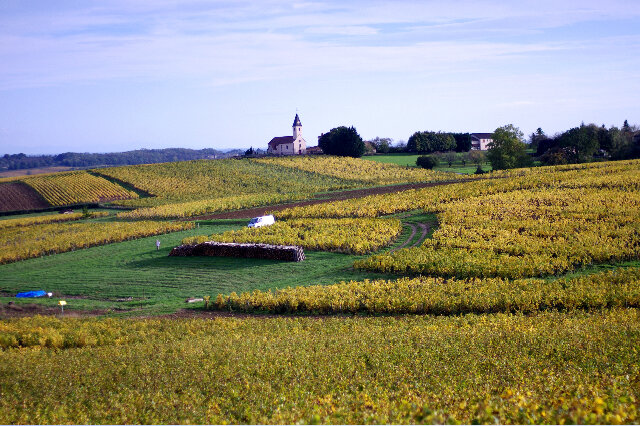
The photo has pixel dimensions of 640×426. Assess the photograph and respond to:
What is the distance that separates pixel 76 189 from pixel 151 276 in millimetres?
55038

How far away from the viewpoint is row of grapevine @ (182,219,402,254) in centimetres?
3431

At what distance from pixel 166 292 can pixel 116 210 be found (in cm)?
4305

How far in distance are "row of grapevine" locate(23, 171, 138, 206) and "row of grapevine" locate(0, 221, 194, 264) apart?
20169mm

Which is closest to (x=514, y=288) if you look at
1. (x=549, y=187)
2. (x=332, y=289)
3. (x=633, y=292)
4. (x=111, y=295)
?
(x=633, y=292)

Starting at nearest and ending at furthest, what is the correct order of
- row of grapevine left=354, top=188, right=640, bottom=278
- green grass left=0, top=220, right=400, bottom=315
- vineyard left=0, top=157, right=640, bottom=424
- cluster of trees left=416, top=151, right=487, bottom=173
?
vineyard left=0, top=157, right=640, bottom=424 < row of grapevine left=354, top=188, right=640, bottom=278 < green grass left=0, top=220, right=400, bottom=315 < cluster of trees left=416, top=151, right=487, bottom=173

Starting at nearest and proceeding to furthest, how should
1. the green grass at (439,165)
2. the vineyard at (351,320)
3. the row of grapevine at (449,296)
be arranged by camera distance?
the vineyard at (351,320) < the row of grapevine at (449,296) < the green grass at (439,165)

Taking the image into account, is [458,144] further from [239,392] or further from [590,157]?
[239,392]

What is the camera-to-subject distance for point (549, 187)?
53.6 meters

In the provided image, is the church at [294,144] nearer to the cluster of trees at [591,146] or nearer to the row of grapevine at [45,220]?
the cluster of trees at [591,146]

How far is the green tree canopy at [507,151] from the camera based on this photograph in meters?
93.2

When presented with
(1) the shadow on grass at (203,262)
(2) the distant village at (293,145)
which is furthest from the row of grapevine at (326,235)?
(2) the distant village at (293,145)

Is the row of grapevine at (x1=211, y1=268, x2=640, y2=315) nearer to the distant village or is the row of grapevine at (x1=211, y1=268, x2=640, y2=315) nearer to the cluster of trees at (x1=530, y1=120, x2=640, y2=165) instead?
the cluster of trees at (x1=530, y1=120, x2=640, y2=165)

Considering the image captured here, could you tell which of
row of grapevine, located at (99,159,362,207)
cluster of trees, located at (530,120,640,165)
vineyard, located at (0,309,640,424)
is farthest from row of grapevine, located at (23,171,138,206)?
cluster of trees, located at (530,120,640,165)

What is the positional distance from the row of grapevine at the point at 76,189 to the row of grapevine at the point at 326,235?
40.6 meters
